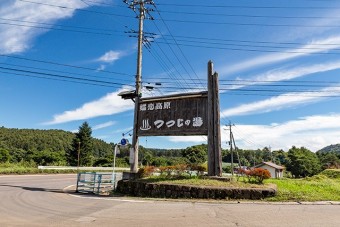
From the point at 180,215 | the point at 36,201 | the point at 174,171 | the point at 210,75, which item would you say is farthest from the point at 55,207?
the point at 210,75

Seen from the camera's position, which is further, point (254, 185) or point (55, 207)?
point (254, 185)

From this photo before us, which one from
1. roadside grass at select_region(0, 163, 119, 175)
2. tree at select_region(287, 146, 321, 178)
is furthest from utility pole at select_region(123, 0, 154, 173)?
tree at select_region(287, 146, 321, 178)

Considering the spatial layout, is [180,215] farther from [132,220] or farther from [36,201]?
[36,201]

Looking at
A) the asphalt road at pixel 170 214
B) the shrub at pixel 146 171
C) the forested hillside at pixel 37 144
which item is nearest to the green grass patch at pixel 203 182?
the shrub at pixel 146 171

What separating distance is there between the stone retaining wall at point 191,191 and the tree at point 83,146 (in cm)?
5813

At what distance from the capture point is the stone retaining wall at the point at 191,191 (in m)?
11.5

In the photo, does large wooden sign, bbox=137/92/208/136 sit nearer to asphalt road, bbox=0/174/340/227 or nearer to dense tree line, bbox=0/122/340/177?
asphalt road, bbox=0/174/340/227

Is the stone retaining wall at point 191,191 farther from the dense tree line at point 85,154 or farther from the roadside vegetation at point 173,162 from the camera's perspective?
the dense tree line at point 85,154

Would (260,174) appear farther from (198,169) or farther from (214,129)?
(198,169)

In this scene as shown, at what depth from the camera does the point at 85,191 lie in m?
15.8

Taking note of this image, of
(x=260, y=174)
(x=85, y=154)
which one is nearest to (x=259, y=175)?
(x=260, y=174)

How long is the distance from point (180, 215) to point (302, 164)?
68.0 meters

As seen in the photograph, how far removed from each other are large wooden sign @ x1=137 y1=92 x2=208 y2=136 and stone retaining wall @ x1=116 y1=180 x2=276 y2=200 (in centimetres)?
341

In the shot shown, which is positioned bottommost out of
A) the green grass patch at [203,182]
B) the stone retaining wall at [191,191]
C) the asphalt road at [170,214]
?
the asphalt road at [170,214]
